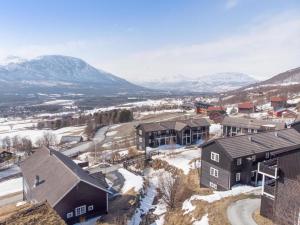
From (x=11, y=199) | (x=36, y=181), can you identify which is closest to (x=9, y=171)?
(x=11, y=199)

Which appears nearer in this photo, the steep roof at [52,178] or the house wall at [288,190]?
the house wall at [288,190]

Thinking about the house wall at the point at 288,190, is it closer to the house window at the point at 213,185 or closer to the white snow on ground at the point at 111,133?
the house window at the point at 213,185

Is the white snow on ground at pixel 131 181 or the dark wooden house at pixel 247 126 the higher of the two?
the dark wooden house at pixel 247 126

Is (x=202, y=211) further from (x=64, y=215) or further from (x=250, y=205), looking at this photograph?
(x=64, y=215)

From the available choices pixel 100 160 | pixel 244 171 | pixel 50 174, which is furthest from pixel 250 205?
pixel 100 160

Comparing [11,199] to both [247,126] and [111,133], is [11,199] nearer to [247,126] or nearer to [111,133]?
[247,126]

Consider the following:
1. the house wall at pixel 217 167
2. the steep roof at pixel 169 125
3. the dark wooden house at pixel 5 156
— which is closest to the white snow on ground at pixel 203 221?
the house wall at pixel 217 167
